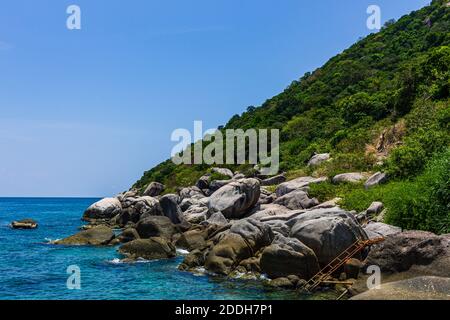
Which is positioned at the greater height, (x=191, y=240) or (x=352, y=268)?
(x=352, y=268)

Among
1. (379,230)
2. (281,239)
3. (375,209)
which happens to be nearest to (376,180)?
(375,209)

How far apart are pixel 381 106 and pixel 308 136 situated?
11.3 m

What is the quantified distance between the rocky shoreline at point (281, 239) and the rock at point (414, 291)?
8.5 inches

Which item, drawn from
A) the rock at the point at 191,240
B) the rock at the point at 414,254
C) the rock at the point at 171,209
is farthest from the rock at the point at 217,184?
the rock at the point at 414,254

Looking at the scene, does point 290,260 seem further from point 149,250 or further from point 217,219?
point 217,219

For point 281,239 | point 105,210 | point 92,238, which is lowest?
point 105,210

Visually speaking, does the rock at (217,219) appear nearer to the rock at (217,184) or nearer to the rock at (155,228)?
the rock at (155,228)

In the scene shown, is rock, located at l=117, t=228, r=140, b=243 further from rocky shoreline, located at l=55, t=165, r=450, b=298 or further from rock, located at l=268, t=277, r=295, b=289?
rock, located at l=268, t=277, r=295, b=289

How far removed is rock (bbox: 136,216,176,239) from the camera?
101ft

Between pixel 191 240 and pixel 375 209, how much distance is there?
11.3 metres

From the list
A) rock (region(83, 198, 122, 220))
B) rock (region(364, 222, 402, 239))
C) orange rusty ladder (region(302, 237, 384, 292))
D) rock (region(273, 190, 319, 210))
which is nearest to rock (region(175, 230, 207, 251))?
rock (region(273, 190, 319, 210))

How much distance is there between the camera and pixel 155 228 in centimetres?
3100

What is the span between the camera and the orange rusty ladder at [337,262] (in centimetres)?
1738

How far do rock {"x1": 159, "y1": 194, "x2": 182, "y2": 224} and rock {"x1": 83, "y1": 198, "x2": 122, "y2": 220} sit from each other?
59.4 ft
